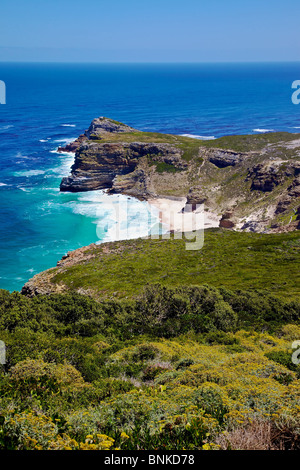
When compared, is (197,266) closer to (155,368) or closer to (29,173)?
(155,368)

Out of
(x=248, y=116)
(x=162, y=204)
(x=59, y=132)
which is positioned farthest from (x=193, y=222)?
(x=248, y=116)

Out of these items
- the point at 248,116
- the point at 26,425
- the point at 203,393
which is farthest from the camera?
the point at 248,116

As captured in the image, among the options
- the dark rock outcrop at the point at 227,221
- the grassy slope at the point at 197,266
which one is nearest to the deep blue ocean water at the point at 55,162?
the grassy slope at the point at 197,266

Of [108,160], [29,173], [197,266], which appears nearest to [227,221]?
[197,266]

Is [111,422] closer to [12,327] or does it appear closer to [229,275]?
[12,327]

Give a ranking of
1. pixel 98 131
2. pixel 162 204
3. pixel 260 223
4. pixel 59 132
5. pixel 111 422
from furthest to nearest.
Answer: pixel 59 132, pixel 98 131, pixel 162 204, pixel 260 223, pixel 111 422

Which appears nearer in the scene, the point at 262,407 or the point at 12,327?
the point at 262,407

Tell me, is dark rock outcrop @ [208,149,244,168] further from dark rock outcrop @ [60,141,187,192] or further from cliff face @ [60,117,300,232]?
dark rock outcrop @ [60,141,187,192]

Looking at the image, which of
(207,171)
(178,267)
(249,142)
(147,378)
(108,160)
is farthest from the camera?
(249,142)
